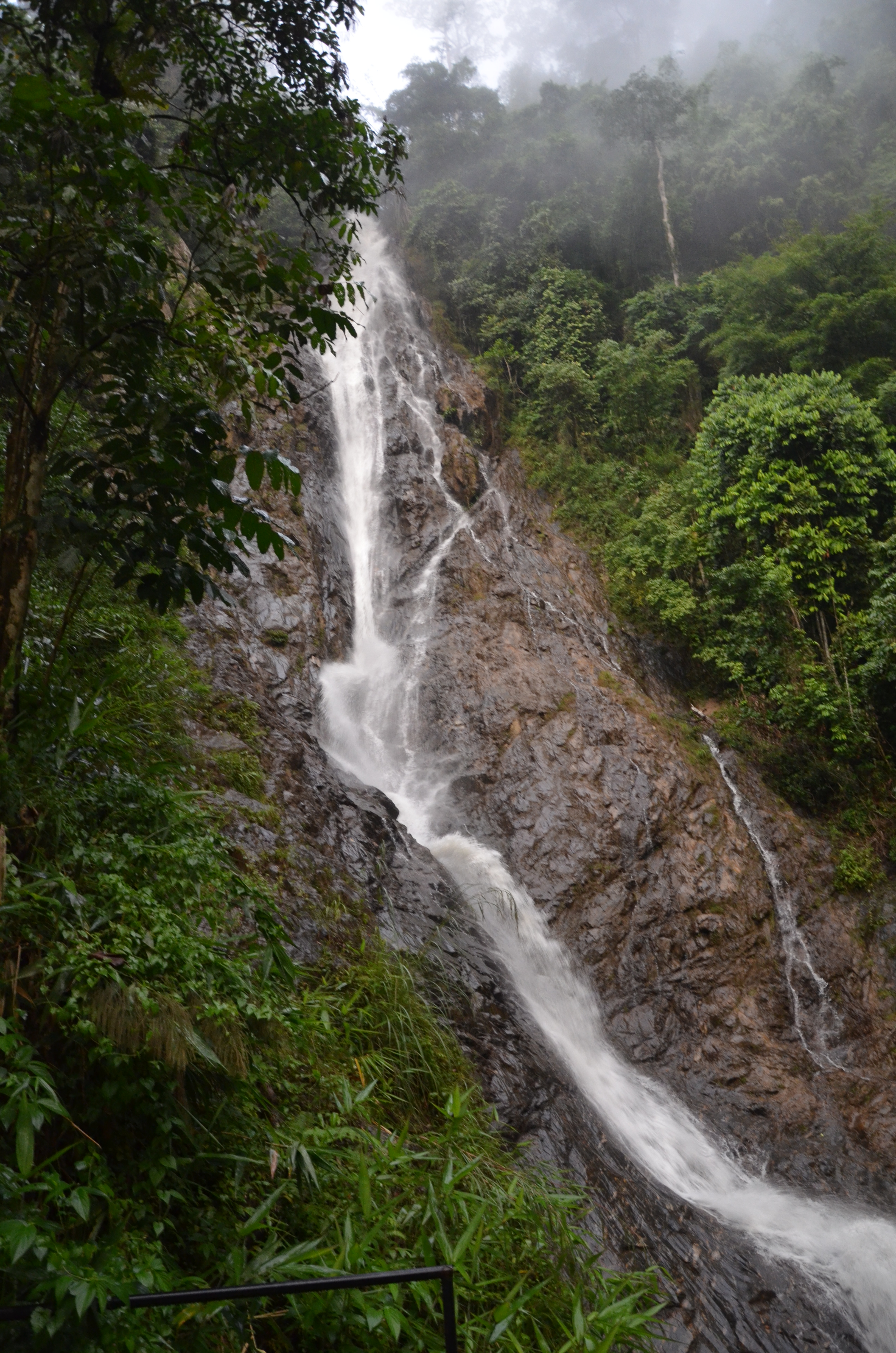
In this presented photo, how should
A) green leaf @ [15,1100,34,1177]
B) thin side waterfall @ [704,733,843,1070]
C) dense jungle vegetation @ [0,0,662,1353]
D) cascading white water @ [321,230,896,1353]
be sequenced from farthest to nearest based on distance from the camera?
thin side waterfall @ [704,733,843,1070]
cascading white water @ [321,230,896,1353]
dense jungle vegetation @ [0,0,662,1353]
green leaf @ [15,1100,34,1177]

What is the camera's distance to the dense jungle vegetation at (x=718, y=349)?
35.5ft

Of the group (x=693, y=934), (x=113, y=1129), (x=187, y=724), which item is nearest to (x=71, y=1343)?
(x=113, y=1129)

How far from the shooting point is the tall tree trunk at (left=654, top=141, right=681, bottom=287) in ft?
66.8

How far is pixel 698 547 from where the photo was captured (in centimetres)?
1228

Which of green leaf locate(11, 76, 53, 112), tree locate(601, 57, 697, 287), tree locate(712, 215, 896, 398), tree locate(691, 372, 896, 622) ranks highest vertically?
tree locate(601, 57, 697, 287)

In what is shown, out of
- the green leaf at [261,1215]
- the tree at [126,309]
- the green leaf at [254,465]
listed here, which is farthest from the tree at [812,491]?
the green leaf at [261,1215]

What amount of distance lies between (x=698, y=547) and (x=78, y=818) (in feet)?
37.6

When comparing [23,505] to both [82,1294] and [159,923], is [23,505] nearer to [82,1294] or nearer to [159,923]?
[159,923]

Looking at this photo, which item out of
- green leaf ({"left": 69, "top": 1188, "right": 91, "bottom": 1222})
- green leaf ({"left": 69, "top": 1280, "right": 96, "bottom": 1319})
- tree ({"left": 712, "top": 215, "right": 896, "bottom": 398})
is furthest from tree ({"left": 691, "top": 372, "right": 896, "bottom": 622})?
green leaf ({"left": 69, "top": 1280, "right": 96, "bottom": 1319})

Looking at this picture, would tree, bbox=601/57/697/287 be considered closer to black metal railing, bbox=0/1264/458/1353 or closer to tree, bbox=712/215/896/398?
tree, bbox=712/215/896/398

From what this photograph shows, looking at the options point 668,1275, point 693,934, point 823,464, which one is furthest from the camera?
point 823,464

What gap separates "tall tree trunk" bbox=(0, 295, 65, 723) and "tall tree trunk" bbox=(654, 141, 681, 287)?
68.3 feet

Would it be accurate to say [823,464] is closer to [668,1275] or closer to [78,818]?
[668,1275]

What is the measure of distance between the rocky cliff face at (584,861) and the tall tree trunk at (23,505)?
254 cm
